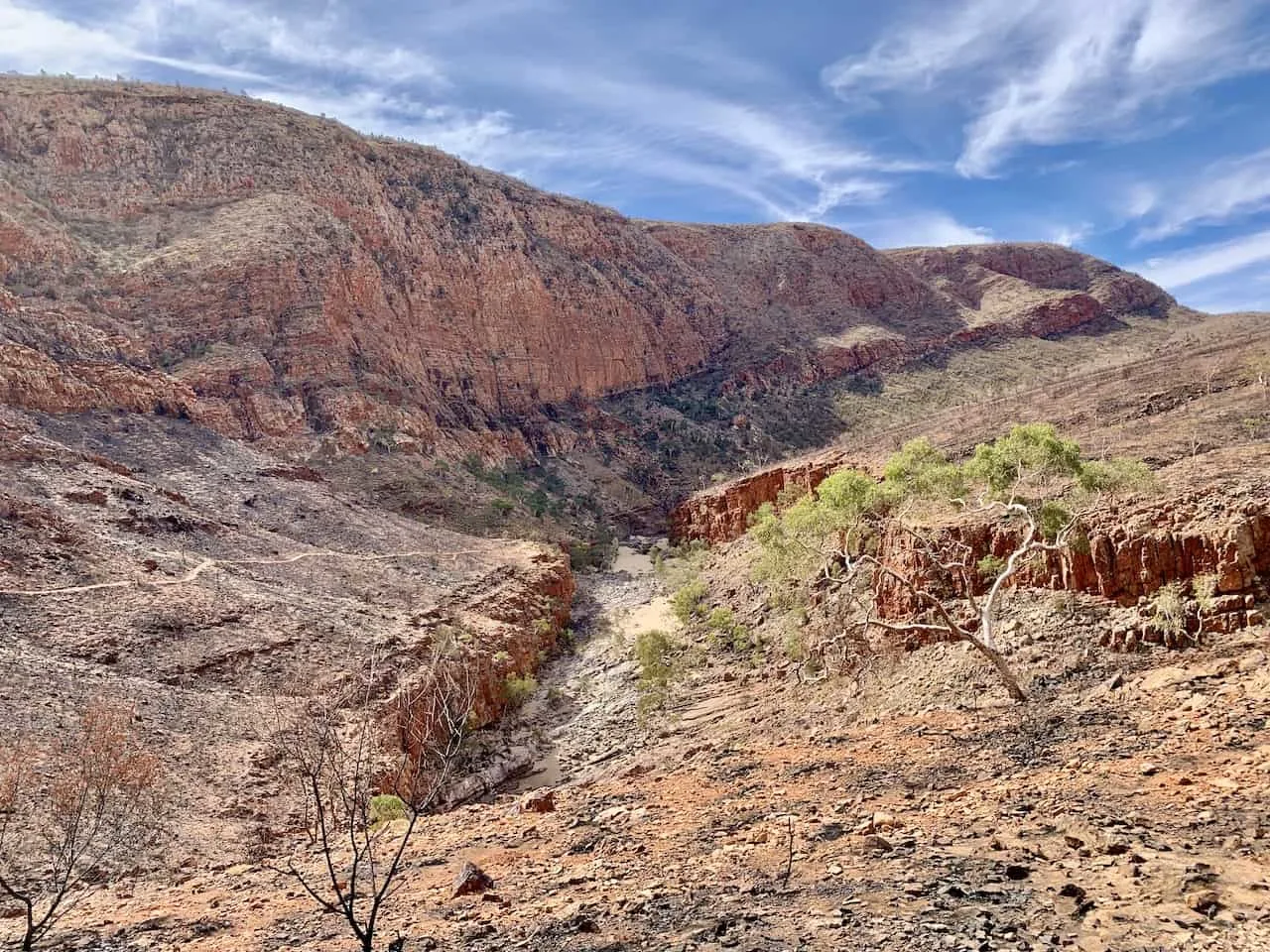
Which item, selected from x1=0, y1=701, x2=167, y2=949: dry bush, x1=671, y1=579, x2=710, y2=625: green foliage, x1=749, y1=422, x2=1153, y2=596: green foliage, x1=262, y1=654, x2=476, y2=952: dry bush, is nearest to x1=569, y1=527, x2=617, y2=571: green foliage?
x1=671, y1=579, x2=710, y2=625: green foliage

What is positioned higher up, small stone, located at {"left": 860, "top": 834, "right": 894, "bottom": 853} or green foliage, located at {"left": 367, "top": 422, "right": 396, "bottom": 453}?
green foliage, located at {"left": 367, "top": 422, "right": 396, "bottom": 453}

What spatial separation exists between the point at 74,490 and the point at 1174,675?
Result: 92.4 feet

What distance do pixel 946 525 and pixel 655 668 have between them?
9823 millimetres

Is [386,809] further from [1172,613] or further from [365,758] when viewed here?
[1172,613]

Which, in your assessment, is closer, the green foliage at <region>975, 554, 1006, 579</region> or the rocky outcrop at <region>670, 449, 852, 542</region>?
the green foliage at <region>975, 554, 1006, 579</region>

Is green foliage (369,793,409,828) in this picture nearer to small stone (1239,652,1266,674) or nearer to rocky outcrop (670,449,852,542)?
small stone (1239,652,1266,674)

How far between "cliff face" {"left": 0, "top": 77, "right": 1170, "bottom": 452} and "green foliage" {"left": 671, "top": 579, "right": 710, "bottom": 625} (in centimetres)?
2223

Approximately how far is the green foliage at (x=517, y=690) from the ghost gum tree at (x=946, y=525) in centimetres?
915

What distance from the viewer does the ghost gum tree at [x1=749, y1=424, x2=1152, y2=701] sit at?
1339 cm

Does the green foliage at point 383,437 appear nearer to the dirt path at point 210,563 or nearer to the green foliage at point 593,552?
the green foliage at point 593,552

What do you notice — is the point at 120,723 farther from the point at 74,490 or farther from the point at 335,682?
the point at 74,490

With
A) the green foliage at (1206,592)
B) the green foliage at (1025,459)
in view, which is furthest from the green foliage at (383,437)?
the green foliage at (1206,592)

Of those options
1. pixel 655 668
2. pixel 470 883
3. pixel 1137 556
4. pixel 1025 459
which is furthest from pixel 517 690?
pixel 1137 556

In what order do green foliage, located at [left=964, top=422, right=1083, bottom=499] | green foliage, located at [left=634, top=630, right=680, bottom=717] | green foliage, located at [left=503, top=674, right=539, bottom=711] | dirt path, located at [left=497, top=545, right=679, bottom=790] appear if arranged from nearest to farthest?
green foliage, located at [left=964, top=422, right=1083, bottom=499] → dirt path, located at [left=497, top=545, right=679, bottom=790] → green foliage, located at [left=634, top=630, right=680, bottom=717] → green foliage, located at [left=503, top=674, right=539, bottom=711]
